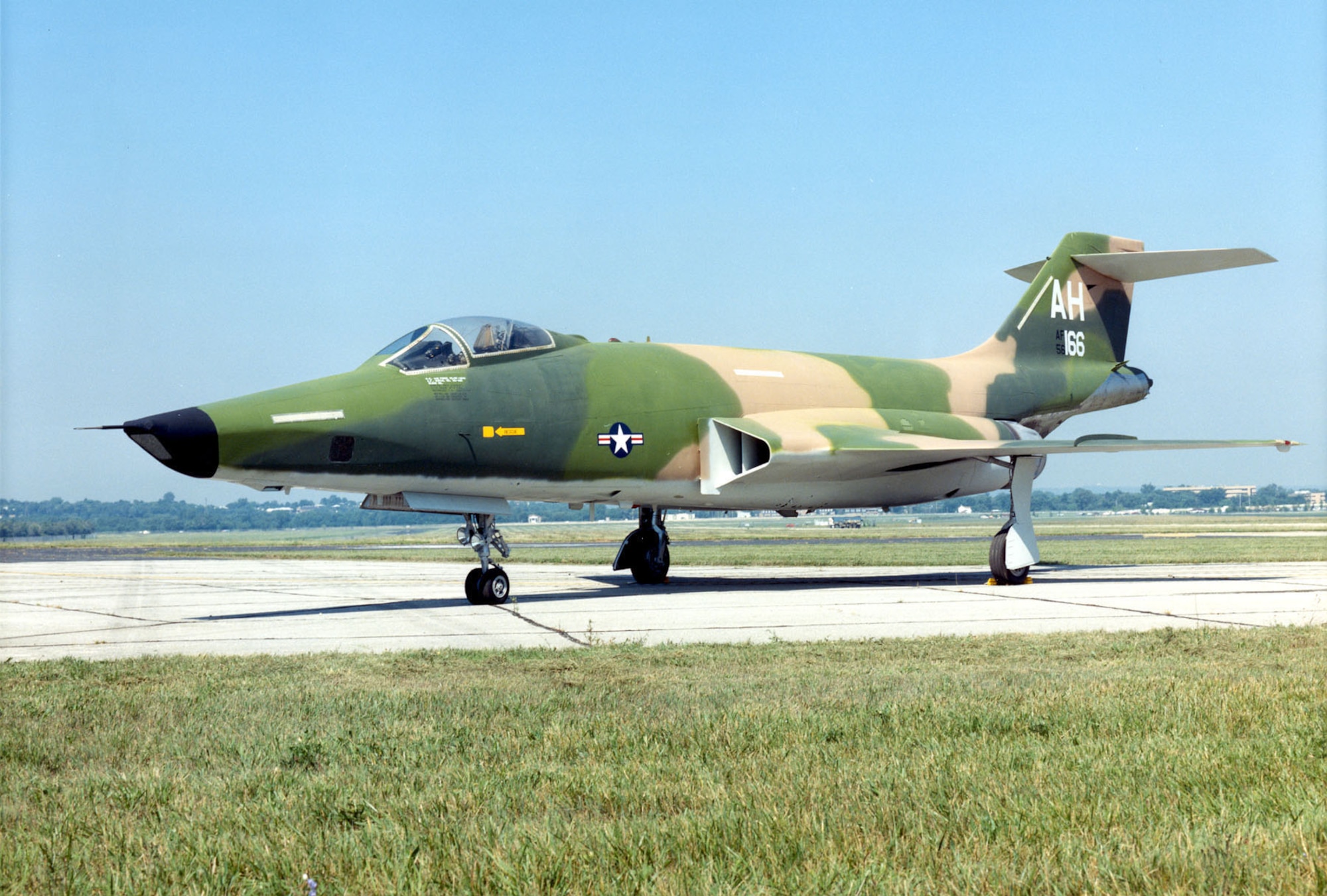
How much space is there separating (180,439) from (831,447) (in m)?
8.38

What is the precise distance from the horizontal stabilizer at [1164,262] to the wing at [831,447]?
4.01m

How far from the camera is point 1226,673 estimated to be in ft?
22.6

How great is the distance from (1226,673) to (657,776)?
4.35m

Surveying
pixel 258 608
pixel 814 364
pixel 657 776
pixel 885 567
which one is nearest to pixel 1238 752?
pixel 657 776

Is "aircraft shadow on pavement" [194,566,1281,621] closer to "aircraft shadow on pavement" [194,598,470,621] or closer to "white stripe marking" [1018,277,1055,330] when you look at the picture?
"aircraft shadow on pavement" [194,598,470,621]

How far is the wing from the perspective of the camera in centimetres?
1545

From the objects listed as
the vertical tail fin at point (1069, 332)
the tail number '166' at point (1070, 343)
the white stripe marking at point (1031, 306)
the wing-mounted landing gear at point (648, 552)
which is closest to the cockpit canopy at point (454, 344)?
the wing-mounted landing gear at point (648, 552)

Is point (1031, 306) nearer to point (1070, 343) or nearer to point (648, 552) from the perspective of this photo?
point (1070, 343)

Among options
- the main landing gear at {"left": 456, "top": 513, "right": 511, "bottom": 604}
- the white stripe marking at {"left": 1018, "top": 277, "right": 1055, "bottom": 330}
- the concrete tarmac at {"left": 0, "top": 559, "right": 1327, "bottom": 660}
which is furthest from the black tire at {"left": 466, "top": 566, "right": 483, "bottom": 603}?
the white stripe marking at {"left": 1018, "top": 277, "right": 1055, "bottom": 330}

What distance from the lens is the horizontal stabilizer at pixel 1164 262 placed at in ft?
60.1

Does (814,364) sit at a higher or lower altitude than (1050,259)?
lower

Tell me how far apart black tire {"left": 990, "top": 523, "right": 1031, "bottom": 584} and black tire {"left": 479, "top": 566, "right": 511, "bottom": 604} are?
7122 millimetres

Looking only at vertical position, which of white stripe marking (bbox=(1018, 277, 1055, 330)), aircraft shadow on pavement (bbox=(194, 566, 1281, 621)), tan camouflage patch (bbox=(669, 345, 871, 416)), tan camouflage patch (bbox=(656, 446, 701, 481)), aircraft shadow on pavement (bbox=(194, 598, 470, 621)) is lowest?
aircraft shadow on pavement (bbox=(194, 566, 1281, 621))

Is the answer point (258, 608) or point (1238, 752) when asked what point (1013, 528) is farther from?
point (1238, 752)
